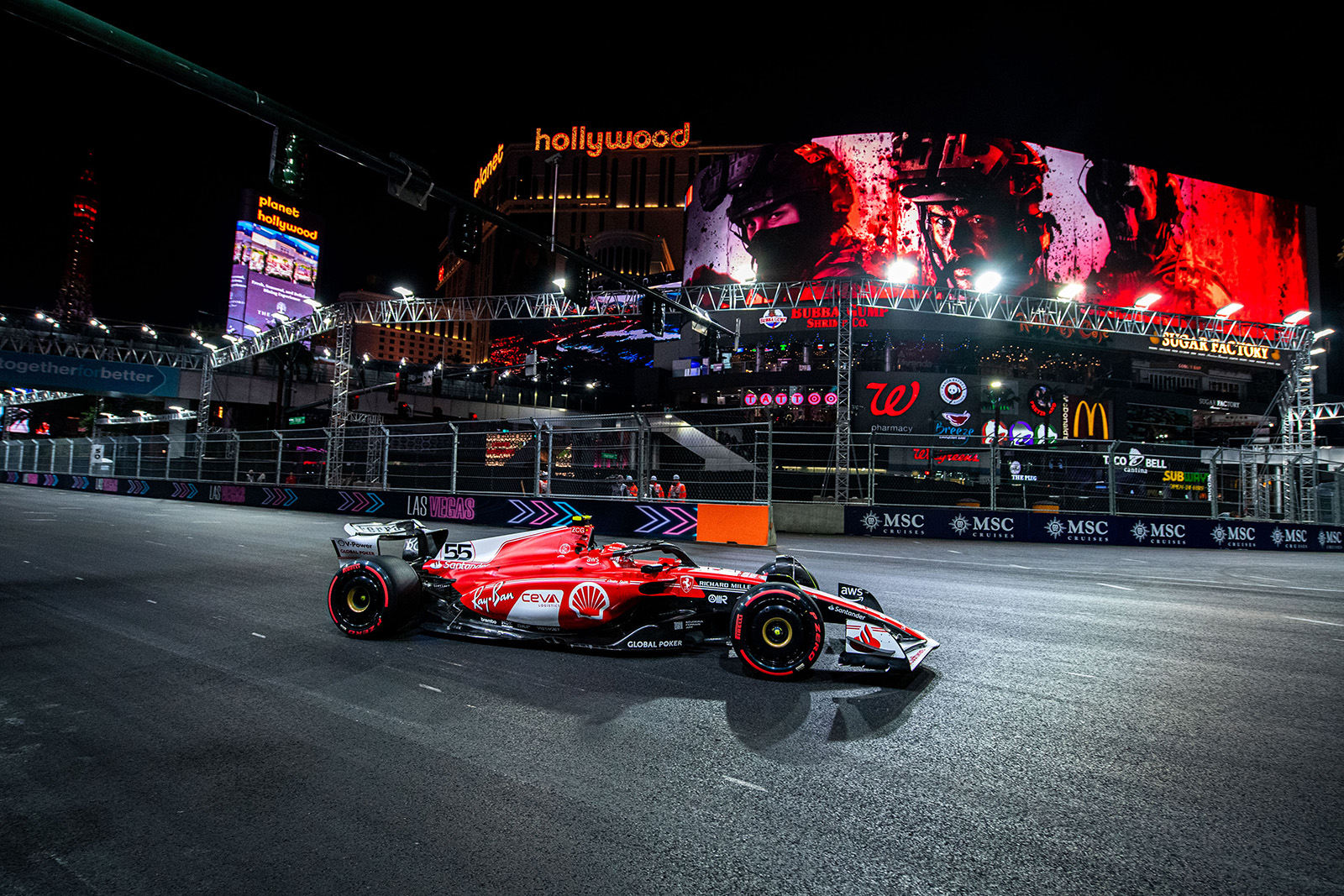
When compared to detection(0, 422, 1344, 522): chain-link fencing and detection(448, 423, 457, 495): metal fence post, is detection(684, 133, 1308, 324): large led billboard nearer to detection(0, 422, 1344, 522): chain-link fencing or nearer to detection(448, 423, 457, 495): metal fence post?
detection(0, 422, 1344, 522): chain-link fencing

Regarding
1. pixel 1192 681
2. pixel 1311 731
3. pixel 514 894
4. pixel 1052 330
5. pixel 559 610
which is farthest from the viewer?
pixel 1052 330

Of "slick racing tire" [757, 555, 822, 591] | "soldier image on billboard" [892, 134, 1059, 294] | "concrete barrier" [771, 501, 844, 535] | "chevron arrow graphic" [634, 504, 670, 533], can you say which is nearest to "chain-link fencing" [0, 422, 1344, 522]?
"chevron arrow graphic" [634, 504, 670, 533]

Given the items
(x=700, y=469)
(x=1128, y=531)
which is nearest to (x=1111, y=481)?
(x=1128, y=531)

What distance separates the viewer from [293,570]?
26.2 ft

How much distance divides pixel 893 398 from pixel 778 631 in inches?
1300

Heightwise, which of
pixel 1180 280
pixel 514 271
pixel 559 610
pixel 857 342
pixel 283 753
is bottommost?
pixel 283 753

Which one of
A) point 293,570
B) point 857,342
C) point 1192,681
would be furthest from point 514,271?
point 1192,681

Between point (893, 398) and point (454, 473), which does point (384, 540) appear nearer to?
point (454, 473)

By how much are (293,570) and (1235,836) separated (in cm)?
896

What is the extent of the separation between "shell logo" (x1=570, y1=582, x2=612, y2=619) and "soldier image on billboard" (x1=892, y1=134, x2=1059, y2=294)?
122ft

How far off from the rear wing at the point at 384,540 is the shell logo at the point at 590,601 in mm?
1443

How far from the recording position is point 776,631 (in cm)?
416

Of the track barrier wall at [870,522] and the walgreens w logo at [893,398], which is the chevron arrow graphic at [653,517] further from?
the walgreens w logo at [893,398]

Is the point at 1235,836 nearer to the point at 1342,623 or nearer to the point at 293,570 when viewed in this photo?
the point at 1342,623
